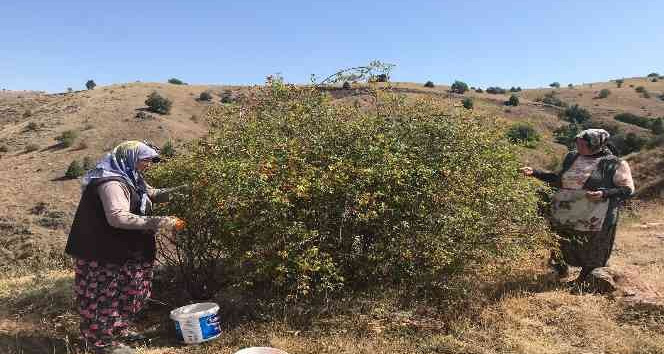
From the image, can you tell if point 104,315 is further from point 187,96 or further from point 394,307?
point 187,96

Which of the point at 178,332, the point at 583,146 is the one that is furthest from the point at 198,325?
the point at 583,146

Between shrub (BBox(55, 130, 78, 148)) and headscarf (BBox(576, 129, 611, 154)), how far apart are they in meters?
32.8

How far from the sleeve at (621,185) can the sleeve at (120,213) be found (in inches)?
147

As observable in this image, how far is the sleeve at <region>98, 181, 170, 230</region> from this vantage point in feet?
11.6

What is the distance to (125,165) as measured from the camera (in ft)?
12.6

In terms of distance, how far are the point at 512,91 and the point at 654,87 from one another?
16168 mm

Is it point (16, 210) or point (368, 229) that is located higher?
point (368, 229)

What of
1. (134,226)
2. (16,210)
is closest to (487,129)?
(134,226)

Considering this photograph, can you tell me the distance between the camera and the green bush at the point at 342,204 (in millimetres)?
4059

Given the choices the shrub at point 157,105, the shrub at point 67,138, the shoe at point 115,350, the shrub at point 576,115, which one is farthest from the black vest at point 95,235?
the shrub at point 576,115

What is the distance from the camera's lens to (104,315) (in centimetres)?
385

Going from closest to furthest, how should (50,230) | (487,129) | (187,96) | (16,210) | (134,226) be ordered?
1. (134,226)
2. (487,129)
3. (50,230)
4. (16,210)
5. (187,96)

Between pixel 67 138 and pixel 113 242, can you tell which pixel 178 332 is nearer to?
pixel 113 242

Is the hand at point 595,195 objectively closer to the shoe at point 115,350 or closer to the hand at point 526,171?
the hand at point 526,171
